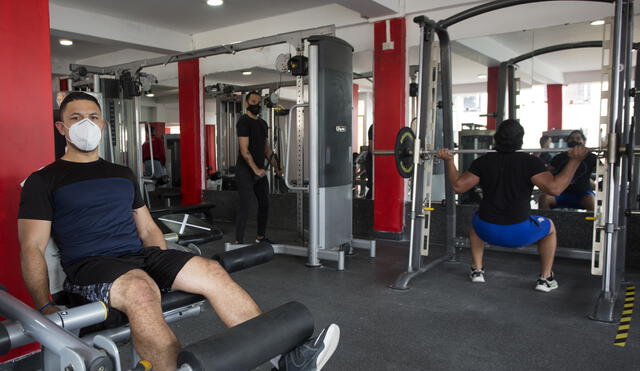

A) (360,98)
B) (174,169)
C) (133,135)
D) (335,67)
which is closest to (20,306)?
(335,67)

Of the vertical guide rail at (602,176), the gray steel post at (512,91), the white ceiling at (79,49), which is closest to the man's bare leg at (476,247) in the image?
the vertical guide rail at (602,176)

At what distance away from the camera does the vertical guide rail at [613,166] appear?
2.47 metres

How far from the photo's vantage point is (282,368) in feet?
4.28

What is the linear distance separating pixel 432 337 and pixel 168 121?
41.2 ft

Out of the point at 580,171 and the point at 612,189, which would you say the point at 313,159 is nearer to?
the point at 612,189

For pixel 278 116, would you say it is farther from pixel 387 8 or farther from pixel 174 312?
pixel 174 312

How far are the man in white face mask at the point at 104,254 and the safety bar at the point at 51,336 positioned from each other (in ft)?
0.71

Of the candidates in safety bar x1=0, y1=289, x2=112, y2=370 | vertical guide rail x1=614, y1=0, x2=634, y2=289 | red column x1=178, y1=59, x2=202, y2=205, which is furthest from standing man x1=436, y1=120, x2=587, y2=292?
red column x1=178, y1=59, x2=202, y2=205

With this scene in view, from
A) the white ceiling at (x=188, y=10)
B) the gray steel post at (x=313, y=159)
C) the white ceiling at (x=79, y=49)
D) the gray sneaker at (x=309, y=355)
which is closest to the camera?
the gray sneaker at (x=309, y=355)

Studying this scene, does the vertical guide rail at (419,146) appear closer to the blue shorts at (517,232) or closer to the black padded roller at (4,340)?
the blue shorts at (517,232)

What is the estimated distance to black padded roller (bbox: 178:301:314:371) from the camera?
98 cm

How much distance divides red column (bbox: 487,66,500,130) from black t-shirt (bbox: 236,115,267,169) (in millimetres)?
2052

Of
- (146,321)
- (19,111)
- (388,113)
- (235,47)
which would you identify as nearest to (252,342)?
(146,321)

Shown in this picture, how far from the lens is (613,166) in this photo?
253 cm
